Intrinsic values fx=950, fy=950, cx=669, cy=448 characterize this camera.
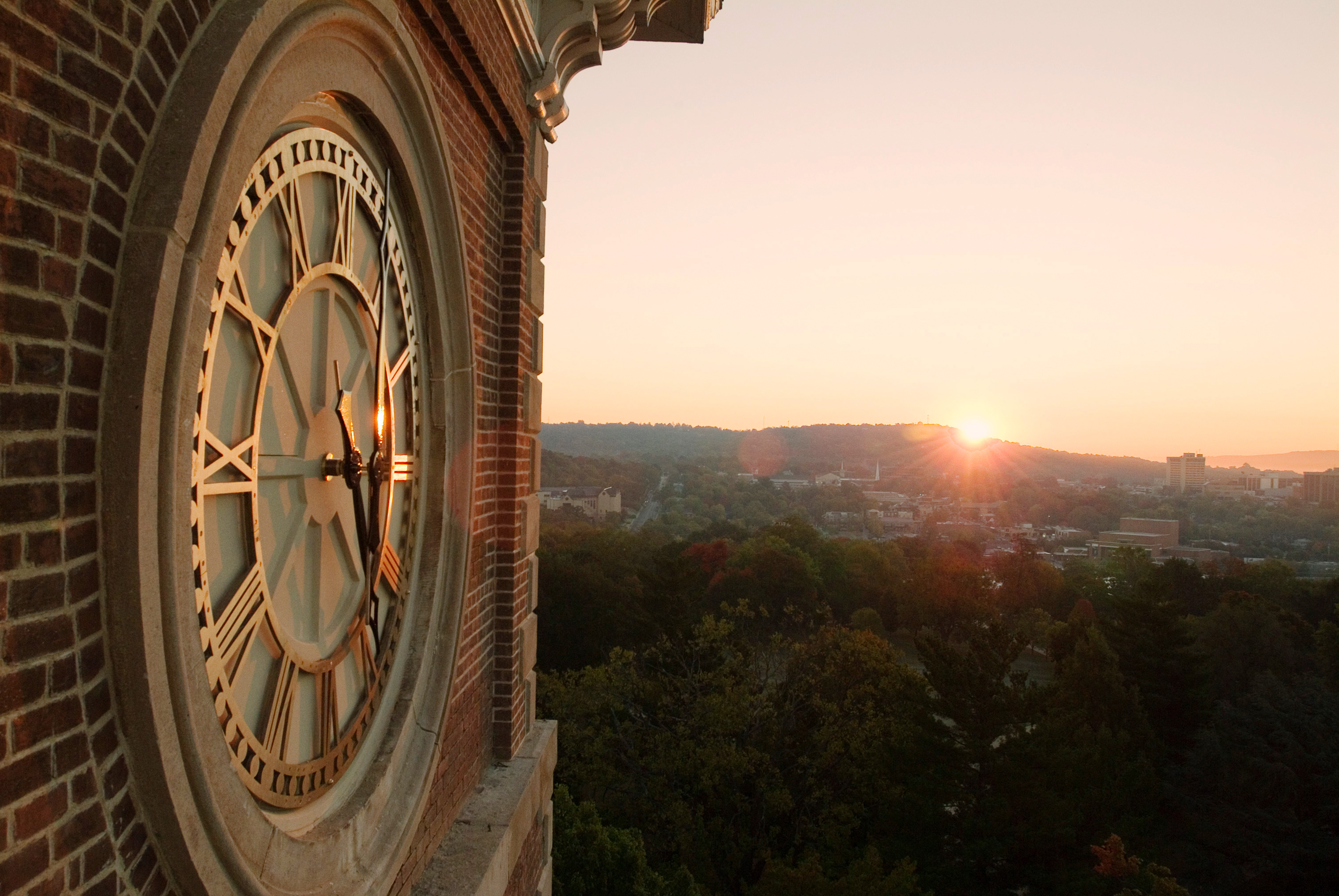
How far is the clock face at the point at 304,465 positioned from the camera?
2.24 m

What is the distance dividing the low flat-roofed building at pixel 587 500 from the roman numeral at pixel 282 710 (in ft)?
243

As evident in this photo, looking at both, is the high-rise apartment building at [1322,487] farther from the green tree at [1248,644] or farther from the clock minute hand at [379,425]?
the clock minute hand at [379,425]

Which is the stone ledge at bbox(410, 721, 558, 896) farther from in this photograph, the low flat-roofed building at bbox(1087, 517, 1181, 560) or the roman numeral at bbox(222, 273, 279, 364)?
the low flat-roofed building at bbox(1087, 517, 1181, 560)

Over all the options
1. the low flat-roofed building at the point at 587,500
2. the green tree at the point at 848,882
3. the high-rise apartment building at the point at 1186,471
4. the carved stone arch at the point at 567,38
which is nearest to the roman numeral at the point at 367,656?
the carved stone arch at the point at 567,38

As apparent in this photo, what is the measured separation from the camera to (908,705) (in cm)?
2625

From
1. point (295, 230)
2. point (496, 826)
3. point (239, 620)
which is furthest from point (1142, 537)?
point (239, 620)

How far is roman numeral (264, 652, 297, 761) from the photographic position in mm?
2562

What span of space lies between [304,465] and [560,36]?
3.51 meters

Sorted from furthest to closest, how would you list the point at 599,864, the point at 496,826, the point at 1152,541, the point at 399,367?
the point at 1152,541
the point at 599,864
the point at 496,826
the point at 399,367

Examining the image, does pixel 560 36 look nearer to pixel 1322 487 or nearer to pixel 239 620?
pixel 239 620

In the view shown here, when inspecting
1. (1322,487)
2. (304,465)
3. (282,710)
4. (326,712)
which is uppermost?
(304,465)

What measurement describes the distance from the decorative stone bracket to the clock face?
1920 millimetres

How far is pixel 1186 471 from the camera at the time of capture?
13775 centimetres

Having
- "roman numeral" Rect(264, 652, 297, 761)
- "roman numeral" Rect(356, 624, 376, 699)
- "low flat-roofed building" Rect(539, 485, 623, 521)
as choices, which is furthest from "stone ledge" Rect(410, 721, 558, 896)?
"low flat-roofed building" Rect(539, 485, 623, 521)
